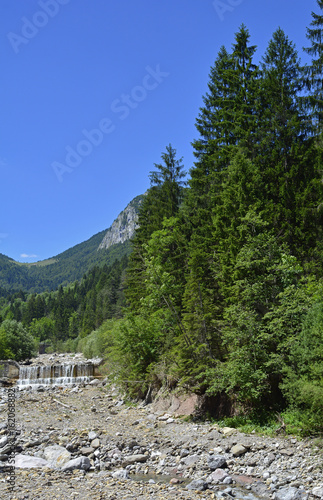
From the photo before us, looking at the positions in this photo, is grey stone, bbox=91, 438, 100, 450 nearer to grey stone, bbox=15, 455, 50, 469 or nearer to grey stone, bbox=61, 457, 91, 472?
grey stone, bbox=61, 457, 91, 472

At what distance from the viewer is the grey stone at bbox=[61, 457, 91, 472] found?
1219cm

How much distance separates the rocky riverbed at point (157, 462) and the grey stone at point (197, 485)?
0.09 feet

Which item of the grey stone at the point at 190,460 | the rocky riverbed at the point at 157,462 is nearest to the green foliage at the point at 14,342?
the rocky riverbed at the point at 157,462

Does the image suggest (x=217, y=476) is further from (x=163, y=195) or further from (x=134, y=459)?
(x=163, y=195)

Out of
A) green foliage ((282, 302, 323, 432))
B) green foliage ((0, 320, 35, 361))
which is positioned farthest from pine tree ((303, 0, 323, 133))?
green foliage ((0, 320, 35, 361))

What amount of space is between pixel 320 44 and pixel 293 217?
904cm

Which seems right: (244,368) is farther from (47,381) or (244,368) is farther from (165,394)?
(47,381)

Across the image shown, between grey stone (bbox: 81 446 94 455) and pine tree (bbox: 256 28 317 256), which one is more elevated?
pine tree (bbox: 256 28 317 256)

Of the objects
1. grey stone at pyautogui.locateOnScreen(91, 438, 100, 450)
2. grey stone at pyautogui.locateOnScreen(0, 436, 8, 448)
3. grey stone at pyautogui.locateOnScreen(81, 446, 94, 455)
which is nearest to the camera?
grey stone at pyautogui.locateOnScreen(81, 446, 94, 455)

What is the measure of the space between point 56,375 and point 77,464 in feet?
113

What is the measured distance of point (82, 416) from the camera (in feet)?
72.2

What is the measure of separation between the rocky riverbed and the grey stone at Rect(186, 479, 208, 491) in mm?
28

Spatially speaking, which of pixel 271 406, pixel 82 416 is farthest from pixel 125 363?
pixel 271 406

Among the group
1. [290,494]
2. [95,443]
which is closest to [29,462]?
[95,443]
